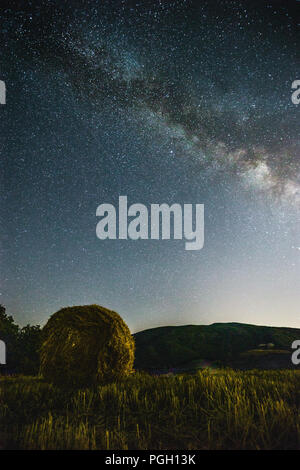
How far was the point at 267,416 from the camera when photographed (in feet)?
10.4

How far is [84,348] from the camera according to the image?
5.95m

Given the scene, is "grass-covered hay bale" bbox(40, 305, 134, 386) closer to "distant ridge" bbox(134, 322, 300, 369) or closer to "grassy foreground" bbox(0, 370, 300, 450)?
"grassy foreground" bbox(0, 370, 300, 450)

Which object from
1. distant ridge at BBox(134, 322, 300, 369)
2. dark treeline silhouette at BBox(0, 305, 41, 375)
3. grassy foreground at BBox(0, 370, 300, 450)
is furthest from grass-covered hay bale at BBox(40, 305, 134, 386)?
distant ridge at BBox(134, 322, 300, 369)

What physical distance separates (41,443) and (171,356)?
13.7 meters

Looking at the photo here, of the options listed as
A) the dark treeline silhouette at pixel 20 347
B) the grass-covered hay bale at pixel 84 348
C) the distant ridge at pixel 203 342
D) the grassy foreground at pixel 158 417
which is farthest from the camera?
the distant ridge at pixel 203 342

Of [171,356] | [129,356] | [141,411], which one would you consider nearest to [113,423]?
[141,411]

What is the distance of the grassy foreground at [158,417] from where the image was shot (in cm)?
280

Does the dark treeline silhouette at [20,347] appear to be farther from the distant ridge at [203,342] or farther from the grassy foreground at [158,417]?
the grassy foreground at [158,417]

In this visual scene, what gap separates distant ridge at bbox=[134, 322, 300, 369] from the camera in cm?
1520

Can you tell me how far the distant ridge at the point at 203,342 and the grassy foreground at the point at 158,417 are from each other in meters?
10.6

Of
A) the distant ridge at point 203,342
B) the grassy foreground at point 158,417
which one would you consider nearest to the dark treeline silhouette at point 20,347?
the distant ridge at point 203,342

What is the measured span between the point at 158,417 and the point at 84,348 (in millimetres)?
2781

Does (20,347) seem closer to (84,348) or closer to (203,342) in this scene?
(84,348)

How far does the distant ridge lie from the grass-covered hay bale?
9.23 meters
